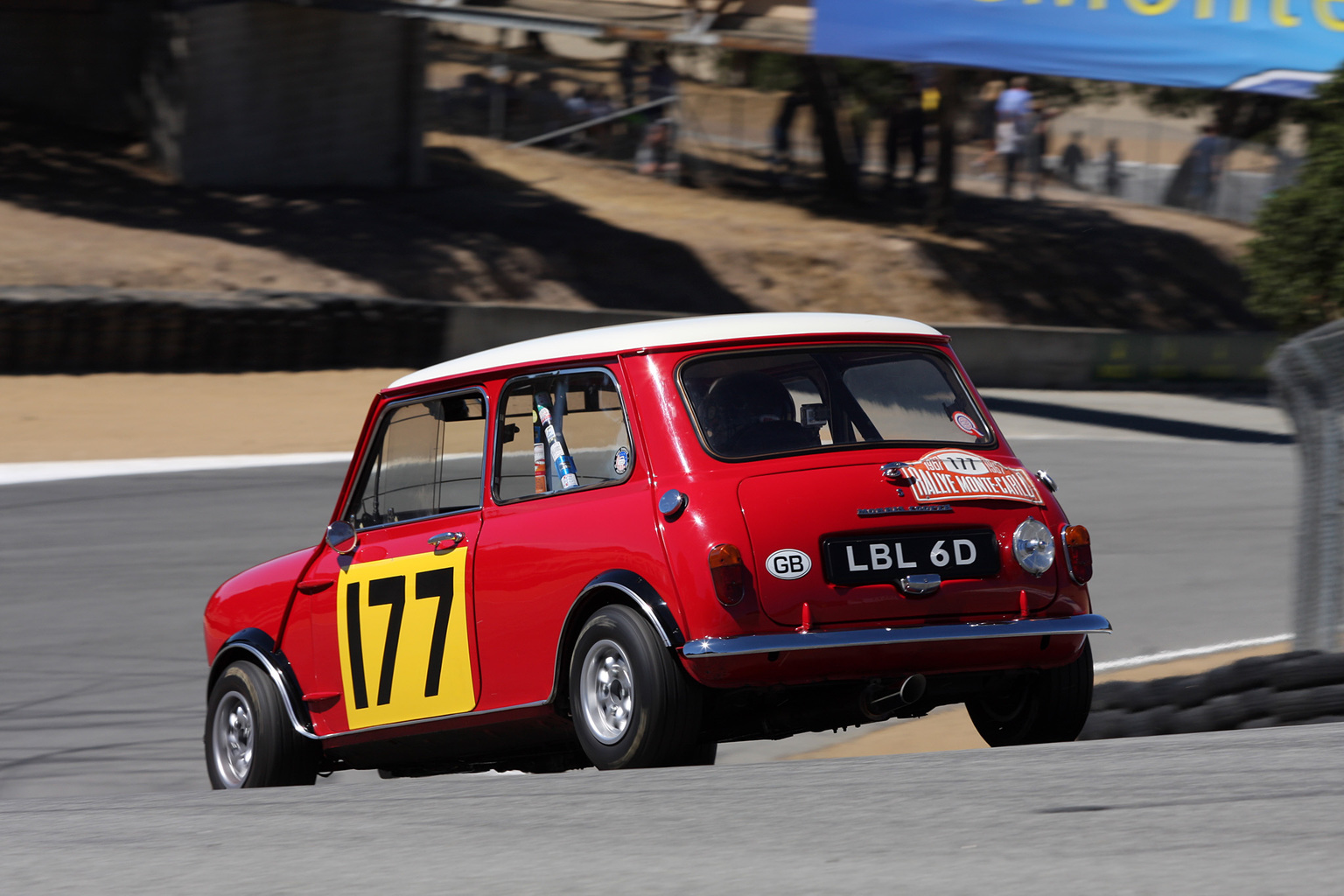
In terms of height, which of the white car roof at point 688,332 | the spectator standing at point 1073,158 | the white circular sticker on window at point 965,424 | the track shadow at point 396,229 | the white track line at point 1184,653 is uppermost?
the white car roof at point 688,332

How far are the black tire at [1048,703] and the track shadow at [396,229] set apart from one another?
19.5 m

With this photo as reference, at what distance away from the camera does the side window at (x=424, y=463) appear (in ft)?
19.6

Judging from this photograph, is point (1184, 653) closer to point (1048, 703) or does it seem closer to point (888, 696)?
point (1048, 703)

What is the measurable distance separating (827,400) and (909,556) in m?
0.71

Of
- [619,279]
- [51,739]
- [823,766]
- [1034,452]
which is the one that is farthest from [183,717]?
[619,279]

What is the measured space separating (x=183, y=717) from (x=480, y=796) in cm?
361

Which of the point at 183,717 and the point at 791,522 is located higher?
the point at 791,522

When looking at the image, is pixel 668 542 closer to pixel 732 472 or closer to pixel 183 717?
pixel 732 472

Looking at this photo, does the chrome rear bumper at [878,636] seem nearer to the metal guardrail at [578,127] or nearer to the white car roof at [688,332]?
the white car roof at [688,332]

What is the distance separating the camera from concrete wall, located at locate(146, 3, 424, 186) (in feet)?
89.8

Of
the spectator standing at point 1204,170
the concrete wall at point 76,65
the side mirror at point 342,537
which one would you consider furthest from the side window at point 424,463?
the spectator standing at point 1204,170

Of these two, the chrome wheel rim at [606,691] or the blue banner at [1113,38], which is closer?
the chrome wheel rim at [606,691]

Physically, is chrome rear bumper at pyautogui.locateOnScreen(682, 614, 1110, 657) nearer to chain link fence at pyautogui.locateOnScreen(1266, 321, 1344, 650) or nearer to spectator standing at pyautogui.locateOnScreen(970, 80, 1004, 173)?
chain link fence at pyautogui.locateOnScreen(1266, 321, 1344, 650)

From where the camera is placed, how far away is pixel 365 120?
29.7 meters
